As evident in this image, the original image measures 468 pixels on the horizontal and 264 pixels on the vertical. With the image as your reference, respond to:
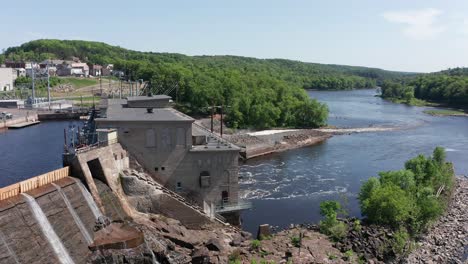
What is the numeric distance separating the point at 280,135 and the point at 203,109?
25.6 metres

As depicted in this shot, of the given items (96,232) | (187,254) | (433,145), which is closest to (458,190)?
(433,145)

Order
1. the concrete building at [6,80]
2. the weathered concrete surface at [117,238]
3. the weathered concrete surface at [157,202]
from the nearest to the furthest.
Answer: the weathered concrete surface at [117,238] → the weathered concrete surface at [157,202] → the concrete building at [6,80]

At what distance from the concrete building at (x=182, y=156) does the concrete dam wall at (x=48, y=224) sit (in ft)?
27.0

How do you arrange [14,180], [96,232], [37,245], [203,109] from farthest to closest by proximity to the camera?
[203,109] → [14,180] → [96,232] → [37,245]

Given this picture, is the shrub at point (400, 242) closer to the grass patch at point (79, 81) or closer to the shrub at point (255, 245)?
the shrub at point (255, 245)

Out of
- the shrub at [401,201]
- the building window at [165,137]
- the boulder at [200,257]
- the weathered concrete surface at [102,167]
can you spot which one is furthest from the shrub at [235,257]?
the shrub at [401,201]

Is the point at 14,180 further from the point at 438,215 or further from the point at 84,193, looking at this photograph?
the point at 438,215

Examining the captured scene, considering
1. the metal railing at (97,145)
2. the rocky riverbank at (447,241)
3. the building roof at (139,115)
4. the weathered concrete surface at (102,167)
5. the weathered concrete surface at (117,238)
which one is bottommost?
the rocky riverbank at (447,241)

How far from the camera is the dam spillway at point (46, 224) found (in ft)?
87.3

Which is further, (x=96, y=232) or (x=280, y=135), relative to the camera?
(x=280, y=135)

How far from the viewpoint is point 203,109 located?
115188 mm

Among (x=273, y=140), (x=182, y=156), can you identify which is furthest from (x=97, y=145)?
(x=273, y=140)

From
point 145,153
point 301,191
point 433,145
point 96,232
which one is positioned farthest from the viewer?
point 433,145

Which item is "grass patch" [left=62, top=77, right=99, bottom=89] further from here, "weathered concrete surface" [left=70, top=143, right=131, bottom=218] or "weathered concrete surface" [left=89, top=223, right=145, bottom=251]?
"weathered concrete surface" [left=89, top=223, right=145, bottom=251]
